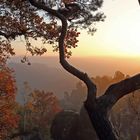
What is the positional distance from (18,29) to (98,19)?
14.4 feet

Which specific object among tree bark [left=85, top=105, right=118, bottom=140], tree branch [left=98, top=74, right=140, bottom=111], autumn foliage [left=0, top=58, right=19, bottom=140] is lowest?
autumn foliage [left=0, top=58, right=19, bottom=140]

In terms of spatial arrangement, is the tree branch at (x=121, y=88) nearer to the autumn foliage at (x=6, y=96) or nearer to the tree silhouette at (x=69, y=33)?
the tree silhouette at (x=69, y=33)

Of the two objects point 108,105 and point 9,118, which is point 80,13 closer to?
point 108,105

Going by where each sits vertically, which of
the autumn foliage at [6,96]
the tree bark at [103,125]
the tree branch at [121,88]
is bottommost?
the autumn foliage at [6,96]

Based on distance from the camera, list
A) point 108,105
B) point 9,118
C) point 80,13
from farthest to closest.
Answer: point 9,118, point 80,13, point 108,105

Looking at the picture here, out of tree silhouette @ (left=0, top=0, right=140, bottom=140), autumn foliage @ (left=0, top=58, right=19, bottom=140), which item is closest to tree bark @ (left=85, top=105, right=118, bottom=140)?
tree silhouette @ (left=0, top=0, right=140, bottom=140)

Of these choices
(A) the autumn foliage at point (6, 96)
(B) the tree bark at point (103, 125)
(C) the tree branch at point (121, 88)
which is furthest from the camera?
(A) the autumn foliage at point (6, 96)

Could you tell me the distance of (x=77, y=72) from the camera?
1259cm

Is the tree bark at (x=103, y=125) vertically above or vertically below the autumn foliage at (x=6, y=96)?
above

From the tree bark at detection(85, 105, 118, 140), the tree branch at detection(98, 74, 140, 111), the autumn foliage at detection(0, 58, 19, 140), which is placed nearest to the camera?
the tree bark at detection(85, 105, 118, 140)

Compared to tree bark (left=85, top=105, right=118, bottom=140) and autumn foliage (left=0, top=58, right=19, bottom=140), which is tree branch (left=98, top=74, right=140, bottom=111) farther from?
autumn foliage (left=0, top=58, right=19, bottom=140)

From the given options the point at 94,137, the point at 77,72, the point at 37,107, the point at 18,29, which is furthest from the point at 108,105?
the point at 37,107

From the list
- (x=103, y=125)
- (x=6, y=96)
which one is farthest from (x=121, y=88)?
(x=6, y=96)

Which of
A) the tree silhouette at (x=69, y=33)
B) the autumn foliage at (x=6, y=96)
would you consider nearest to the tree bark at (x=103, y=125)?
the tree silhouette at (x=69, y=33)
